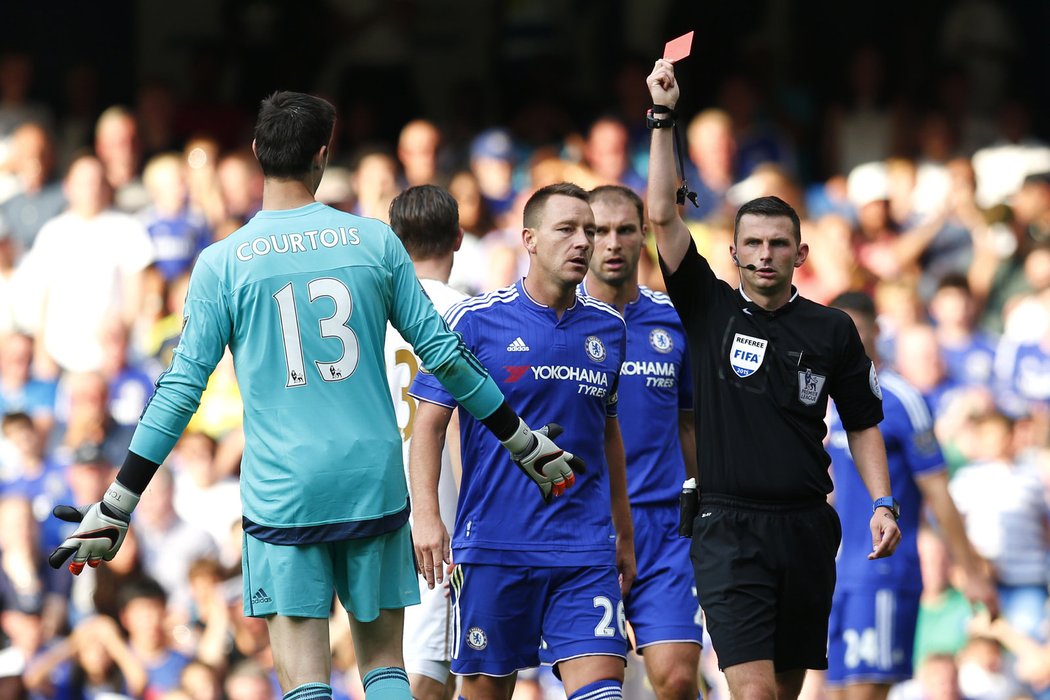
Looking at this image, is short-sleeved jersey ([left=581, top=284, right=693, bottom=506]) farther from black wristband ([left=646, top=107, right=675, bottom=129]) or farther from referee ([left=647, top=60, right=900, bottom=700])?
black wristband ([left=646, top=107, right=675, bottom=129])

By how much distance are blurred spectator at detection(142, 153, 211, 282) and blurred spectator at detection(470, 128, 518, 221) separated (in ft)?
7.05

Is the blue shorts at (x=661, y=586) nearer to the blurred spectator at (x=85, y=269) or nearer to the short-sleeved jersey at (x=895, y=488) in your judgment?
the short-sleeved jersey at (x=895, y=488)

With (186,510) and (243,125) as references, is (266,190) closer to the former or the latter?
(186,510)

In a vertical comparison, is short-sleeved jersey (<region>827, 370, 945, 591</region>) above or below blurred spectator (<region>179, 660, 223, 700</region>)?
above

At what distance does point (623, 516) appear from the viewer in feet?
24.5

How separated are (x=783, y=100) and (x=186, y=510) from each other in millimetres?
6794

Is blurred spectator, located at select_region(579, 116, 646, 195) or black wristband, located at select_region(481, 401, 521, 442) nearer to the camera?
black wristband, located at select_region(481, 401, 521, 442)

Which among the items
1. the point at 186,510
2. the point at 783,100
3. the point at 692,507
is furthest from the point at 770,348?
the point at 783,100

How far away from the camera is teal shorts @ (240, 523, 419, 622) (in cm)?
605

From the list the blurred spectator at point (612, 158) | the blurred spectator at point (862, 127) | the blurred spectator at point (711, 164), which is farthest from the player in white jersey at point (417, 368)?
the blurred spectator at point (862, 127)

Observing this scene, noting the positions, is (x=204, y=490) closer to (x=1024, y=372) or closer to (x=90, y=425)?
(x=90, y=425)

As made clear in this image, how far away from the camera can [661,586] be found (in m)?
7.79

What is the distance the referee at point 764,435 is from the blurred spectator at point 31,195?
844 centimetres

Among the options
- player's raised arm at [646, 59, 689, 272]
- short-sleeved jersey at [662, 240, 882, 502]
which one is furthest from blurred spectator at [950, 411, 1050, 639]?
player's raised arm at [646, 59, 689, 272]
